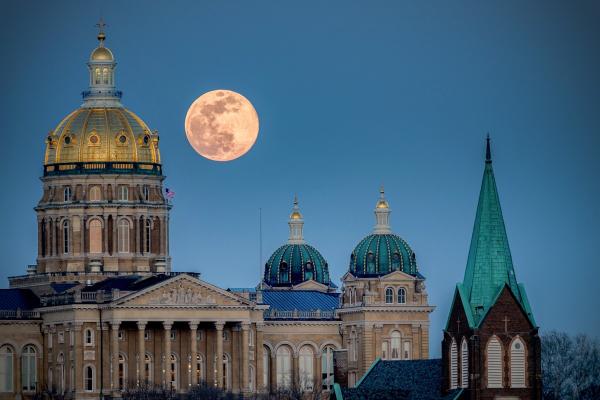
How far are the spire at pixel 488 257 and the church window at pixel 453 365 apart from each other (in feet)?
12.2

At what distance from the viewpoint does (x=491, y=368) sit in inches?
7490

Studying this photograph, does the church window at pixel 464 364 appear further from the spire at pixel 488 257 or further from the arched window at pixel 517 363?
the arched window at pixel 517 363

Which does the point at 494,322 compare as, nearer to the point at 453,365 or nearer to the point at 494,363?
the point at 494,363

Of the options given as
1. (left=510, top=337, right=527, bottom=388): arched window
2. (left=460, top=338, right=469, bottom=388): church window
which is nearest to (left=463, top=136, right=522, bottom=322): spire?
(left=460, top=338, right=469, bottom=388): church window

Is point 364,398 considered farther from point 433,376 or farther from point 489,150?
point 489,150

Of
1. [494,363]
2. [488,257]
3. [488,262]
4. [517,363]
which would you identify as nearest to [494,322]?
[494,363]

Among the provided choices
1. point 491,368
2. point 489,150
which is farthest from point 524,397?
point 489,150

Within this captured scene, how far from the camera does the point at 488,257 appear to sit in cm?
19038

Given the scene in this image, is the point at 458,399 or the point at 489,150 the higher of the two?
the point at 489,150

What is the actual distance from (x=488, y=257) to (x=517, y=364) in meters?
6.24

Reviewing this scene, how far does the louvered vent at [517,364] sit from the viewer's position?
190m

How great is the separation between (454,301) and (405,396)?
8.18 metres

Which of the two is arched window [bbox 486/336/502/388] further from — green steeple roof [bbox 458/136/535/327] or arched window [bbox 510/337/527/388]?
green steeple roof [bbox 458/136/535/327]

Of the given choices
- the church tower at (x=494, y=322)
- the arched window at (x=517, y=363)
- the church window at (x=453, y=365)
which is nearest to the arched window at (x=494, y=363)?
the church tower at (x=494, y=322)
